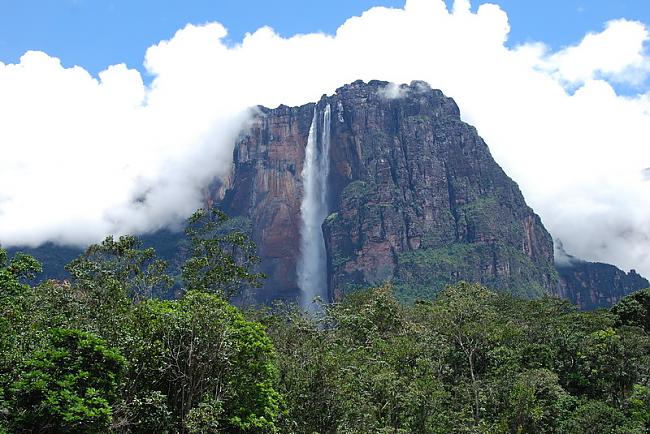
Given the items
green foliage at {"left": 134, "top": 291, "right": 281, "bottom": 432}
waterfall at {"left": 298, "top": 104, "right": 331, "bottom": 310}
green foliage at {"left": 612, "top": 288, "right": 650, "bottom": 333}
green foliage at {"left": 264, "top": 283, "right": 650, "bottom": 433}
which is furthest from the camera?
waterfall at {"left": 298, "top": 104, "right": 331, "bottom": 310}

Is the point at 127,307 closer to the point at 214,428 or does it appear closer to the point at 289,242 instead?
the point at 214,428

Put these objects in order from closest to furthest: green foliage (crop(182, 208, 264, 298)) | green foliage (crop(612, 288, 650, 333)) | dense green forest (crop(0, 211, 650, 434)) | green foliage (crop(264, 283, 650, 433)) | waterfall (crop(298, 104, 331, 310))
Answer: dense green forest (crop(0, 211, 650, 434)), green foliage (crop(264, 283, 650, 433)), green foliage (crop(182, 208, 264, 298)), green foliage (crop(612, 288, 650, 333)), waterfall (crop(298, 104, 331, 310))

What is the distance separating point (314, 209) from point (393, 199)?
87.3 ft

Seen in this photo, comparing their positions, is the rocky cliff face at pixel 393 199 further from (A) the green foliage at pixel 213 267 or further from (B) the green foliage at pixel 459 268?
(A) the green foliage at pixel 213 267

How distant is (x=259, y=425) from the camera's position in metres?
20.4

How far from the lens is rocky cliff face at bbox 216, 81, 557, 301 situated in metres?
155

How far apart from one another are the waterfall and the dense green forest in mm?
117977

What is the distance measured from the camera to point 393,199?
160 metres

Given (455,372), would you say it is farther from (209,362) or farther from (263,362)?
(209,362)

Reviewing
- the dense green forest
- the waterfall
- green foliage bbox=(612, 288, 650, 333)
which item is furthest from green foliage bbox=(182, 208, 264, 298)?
the waterfall

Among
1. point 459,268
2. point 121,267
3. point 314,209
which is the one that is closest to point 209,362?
point 121,267

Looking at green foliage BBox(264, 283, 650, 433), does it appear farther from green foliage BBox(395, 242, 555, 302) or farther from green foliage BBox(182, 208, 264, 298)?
green foliage BBox(395, 242, 555, 302)

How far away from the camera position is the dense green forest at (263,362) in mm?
17016

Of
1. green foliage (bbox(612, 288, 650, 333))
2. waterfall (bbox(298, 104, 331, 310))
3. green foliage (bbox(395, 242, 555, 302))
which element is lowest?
green foliage (bbox(612, 288, 650, 333))
